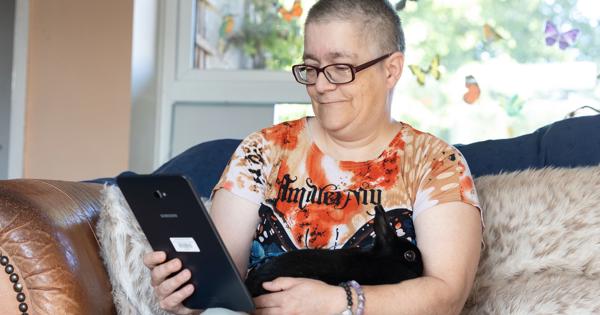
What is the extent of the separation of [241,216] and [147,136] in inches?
66.0

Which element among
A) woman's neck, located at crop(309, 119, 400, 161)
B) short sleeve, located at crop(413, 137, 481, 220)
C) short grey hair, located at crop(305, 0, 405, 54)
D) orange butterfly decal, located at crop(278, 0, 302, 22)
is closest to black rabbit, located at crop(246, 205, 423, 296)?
short sleeve, located at crop(413, 137, 481, 220)

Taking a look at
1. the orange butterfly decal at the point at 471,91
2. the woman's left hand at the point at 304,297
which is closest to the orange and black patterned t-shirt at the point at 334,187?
the woman's left hand at the point at 304,297

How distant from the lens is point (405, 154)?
1745 mm

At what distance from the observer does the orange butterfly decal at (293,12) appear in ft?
11.0

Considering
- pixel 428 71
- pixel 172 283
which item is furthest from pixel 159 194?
pixel 428 71

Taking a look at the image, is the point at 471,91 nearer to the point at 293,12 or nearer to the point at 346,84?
the point at 293,12

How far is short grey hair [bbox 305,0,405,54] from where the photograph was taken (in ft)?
5.57

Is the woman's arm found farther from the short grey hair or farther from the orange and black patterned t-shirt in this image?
the short grey hair

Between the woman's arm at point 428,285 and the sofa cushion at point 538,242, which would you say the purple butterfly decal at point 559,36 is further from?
the woman's arm at point 428,285

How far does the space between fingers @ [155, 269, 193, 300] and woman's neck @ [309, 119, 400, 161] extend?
44 centimetres

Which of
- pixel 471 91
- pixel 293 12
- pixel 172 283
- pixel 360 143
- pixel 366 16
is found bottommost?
pixel 172 283

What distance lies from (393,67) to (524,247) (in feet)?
1.45

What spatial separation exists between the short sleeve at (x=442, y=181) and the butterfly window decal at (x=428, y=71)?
1.50 meters

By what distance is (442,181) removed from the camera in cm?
165
